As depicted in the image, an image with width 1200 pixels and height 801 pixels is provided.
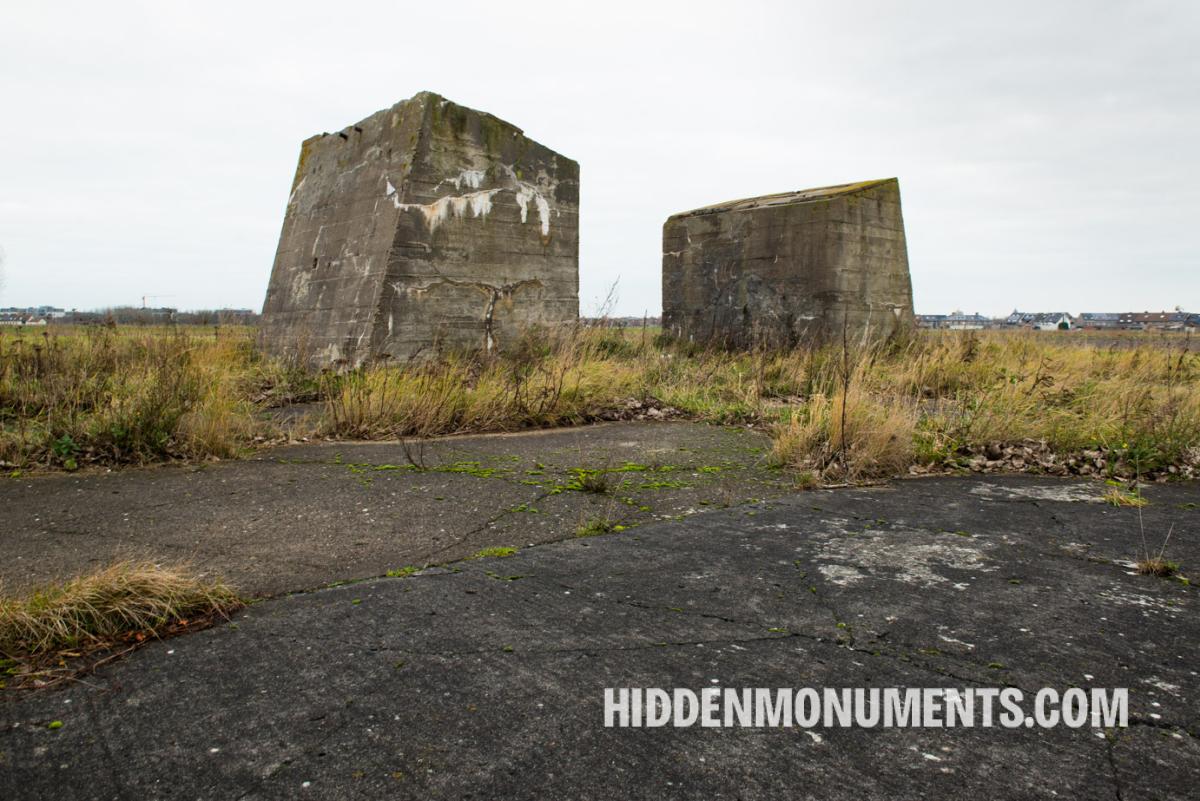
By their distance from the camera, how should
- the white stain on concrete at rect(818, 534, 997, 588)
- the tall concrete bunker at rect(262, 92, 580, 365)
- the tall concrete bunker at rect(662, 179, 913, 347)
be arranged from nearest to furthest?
the white stain on concrete at rect(818, 534, 997, 588) → the tall concrete bunker at rect(262, 92, 580, 365) → the tall concrete bunker at rect(662, 179, 913, 347)

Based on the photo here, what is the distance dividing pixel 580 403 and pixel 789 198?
6727 mm

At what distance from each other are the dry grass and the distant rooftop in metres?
10.3

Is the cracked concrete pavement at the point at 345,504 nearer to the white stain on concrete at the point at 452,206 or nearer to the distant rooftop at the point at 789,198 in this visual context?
the white stain on concrete at the point at 452,206

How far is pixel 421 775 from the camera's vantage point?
5.36 feet

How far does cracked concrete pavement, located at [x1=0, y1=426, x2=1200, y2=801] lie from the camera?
5.37 ft

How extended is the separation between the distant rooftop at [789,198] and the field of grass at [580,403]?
2.69m

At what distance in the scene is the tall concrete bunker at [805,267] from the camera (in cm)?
1086

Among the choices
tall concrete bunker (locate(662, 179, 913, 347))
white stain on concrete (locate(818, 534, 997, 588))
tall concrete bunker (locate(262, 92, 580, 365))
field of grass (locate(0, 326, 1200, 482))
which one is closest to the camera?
white stain on concrete (locate(818, 534, 997, 588))

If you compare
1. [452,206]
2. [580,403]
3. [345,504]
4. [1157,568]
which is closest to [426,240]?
[452,206]

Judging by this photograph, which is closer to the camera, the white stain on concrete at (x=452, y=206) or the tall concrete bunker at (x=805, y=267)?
the white stain on concrete at (x=452, y=206)

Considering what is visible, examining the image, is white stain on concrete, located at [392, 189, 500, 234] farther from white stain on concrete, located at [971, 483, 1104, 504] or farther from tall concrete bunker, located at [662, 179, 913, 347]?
white stain on concrete, located at [971, 483, 1104, 504]

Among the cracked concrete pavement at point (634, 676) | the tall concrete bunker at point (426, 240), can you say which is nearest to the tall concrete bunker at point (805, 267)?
the tall concrete bunker at point (426, 240)

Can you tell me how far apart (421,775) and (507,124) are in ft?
28.3

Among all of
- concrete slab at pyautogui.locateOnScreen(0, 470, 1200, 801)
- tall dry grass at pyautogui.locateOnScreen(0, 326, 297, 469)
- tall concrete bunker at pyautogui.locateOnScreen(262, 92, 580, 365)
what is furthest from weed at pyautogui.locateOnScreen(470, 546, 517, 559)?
tall concrete bunker at pyautogui.locateOnScreen(262, 92, 580, 365)
